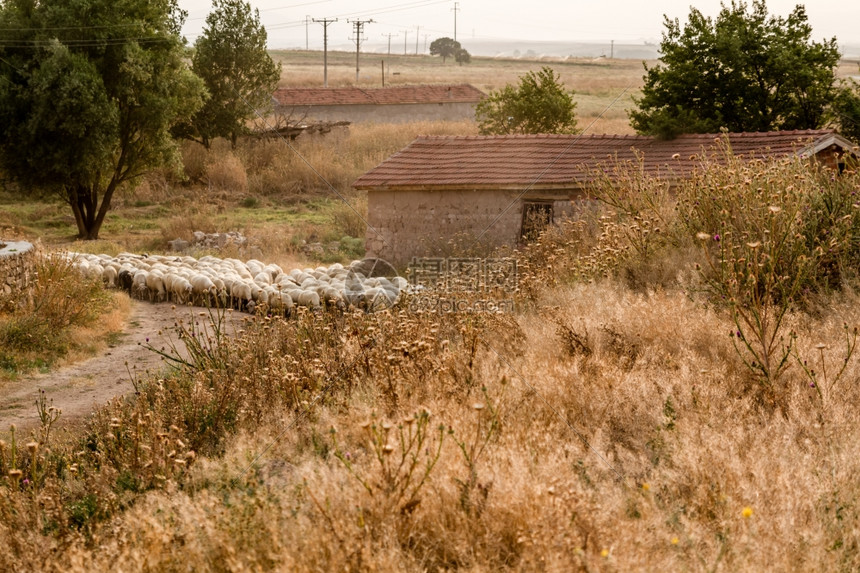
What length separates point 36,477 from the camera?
17.1 ft

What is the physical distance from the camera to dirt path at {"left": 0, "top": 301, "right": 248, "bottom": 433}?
27.7ft

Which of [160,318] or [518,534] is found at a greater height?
[518,534]

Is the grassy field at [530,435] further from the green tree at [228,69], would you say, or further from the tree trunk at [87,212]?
the green tree at [228,69]

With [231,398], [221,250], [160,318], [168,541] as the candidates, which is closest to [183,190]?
[221,250]

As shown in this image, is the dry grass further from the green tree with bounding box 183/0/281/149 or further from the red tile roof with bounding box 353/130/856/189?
the green tree with bounding box 183/0/281/149

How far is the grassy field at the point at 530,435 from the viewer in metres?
3.92

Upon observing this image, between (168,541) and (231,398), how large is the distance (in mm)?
2613

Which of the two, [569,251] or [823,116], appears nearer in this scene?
[569,251]

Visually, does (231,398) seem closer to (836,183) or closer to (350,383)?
(350,383)

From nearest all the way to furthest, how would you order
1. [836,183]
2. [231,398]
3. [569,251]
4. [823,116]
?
[231,398], [836,183], [569,251], [823,116]

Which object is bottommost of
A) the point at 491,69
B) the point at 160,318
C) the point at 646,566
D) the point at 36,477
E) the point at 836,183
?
the point at 160,318

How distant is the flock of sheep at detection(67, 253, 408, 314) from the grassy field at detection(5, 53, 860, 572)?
4.13 metres

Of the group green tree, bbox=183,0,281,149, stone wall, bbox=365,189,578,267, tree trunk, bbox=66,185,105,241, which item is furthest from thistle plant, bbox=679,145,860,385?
green tree, bbox=183,0,281,149

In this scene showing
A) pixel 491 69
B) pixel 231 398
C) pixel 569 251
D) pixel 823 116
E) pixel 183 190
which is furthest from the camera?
pixel 491 69
